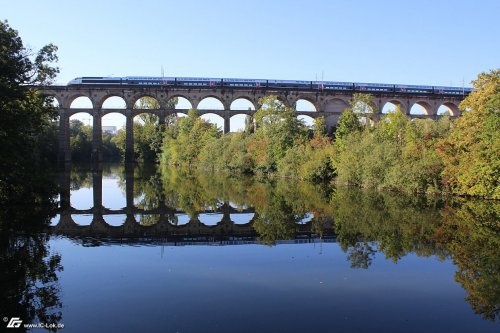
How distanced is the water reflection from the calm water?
0.19ft

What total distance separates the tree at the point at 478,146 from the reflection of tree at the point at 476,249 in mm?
2550

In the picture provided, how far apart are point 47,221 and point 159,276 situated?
6667mm

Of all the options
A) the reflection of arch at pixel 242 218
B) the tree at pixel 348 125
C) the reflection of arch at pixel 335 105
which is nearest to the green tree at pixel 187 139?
the reflection of arch at pixel 335 105

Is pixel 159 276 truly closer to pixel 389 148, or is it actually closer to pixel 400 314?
pixel 400 314

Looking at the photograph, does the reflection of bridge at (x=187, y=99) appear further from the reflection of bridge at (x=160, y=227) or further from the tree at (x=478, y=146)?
the reflection of bridge at (x=160, y=227)

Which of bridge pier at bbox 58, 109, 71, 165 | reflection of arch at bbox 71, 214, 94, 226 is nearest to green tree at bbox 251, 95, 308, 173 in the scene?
reflection of arch at bbox 71, 214, 94, 226

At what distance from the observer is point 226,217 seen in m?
14.9

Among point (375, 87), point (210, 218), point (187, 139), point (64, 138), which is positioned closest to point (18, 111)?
point (210, 218)

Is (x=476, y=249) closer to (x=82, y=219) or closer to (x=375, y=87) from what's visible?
(x=82, y=219)

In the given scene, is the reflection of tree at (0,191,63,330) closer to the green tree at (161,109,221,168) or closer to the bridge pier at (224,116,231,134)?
the green tree at (161,109,221,168)

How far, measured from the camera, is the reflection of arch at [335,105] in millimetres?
54844

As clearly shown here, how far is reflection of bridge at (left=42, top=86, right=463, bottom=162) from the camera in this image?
4903 cm

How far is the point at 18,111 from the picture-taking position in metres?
12.6

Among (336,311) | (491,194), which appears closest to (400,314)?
(336,311)
